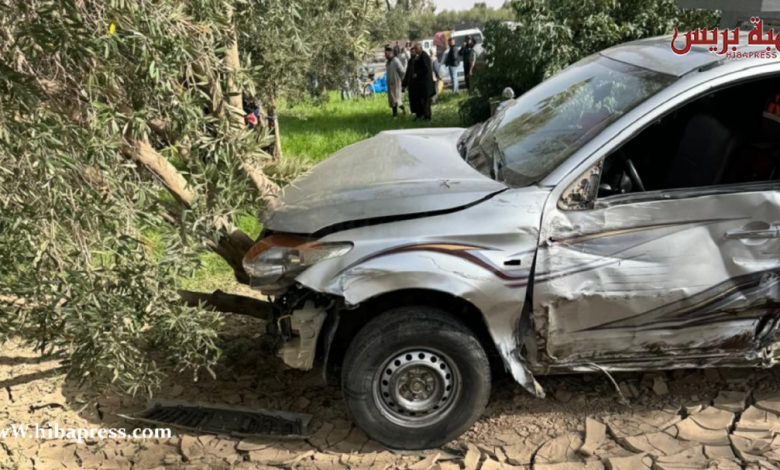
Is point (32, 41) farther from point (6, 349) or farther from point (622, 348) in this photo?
point (622, 348)

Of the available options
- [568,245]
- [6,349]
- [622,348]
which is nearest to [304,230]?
[568,245]

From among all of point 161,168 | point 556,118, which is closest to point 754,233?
point 556,118

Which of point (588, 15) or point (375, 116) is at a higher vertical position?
point (588, 15)

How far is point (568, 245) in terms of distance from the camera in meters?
3.15

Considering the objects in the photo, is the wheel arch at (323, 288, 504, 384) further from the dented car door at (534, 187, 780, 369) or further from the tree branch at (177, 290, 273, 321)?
the tree branch at (177, 290, 273, 321)

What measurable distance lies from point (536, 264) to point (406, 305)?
68 cm

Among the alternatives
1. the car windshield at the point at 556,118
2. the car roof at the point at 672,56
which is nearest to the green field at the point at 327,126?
the car windshield at the point at 556,118

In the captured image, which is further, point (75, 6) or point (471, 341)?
point (471, 341)

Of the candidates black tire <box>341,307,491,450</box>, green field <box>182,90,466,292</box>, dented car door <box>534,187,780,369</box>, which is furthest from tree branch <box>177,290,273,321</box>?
dented car door <box>534,187,780,369</box>

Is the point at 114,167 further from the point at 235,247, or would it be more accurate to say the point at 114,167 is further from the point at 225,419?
the point at 225,419

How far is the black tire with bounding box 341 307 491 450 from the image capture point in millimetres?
3289

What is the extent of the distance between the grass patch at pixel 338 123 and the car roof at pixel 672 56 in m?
5.54

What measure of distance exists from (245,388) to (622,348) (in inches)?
88.6

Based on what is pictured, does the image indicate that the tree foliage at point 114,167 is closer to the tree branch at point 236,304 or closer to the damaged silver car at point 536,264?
the damaged silver car at point 536,264
